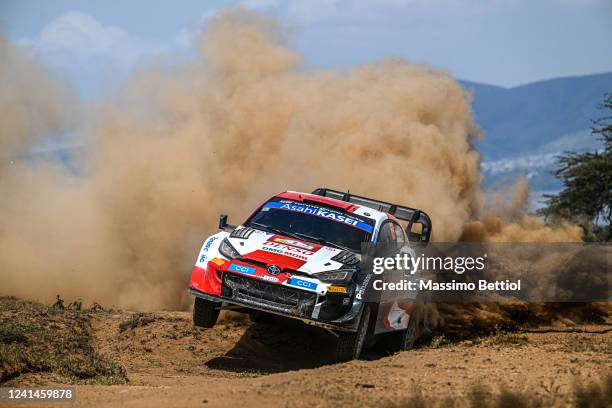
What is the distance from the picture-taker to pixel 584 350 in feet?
36.6

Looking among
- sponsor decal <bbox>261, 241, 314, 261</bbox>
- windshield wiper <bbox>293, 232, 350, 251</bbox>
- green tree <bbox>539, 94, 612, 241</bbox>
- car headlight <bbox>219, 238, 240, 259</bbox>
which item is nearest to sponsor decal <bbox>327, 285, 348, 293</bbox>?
sponsor decal <bbox>261, 241, 314, 261</bbox>

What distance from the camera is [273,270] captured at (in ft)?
33.2

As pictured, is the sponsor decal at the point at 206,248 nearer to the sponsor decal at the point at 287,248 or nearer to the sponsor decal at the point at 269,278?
the sponsor decal at the point at 287,248

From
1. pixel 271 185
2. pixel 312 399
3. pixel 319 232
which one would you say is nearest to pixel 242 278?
pixel 319 232

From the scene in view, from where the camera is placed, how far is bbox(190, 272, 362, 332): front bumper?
9938mm

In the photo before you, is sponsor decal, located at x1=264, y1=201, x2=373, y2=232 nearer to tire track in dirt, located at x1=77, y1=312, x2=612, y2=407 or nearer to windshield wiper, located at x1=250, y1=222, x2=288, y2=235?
windshield wiper, located at x1=250, y1=222, x2=288, y2=235

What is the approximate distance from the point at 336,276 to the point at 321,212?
1590 mm

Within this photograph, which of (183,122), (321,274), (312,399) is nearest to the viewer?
(312,399)

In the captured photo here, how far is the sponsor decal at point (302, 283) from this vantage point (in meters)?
9.98

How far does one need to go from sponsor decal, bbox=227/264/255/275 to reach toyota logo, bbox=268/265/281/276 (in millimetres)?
186

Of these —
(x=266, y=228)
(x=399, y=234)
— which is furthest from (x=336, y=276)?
(x=399, y=234)

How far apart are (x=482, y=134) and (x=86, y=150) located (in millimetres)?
8500

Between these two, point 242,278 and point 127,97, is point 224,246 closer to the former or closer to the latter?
point 242,278

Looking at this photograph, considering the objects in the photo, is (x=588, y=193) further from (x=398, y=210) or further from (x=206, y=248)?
(x=206, y=248)
